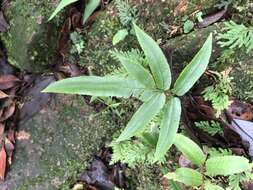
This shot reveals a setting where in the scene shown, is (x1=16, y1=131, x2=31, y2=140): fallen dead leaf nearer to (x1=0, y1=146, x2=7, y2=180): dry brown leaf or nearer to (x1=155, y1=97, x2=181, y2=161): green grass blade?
(x1=0, y1=146, x2=7, y2=180): dry brown leaf

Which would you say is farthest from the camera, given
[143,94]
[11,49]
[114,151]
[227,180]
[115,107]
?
[11,49]

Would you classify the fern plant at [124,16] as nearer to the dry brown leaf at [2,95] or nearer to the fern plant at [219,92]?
the fern plant at [219,92]

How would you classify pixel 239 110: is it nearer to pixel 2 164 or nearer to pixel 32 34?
pixel 32 34

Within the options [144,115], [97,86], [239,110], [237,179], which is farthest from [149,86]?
[237,179]

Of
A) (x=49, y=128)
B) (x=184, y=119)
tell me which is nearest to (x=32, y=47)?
(x=49, y=128)

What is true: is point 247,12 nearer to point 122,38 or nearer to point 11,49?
point 122,38

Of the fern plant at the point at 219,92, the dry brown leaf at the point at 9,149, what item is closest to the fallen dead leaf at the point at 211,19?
the fern plant at the point at 219,92

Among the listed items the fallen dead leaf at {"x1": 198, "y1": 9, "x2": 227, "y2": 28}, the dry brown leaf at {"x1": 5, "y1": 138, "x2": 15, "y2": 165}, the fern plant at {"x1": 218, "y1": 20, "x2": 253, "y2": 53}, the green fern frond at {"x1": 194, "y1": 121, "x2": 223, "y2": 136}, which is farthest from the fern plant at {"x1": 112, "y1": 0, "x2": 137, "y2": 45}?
the dry brown leaf at {"x1": 5, "y1": 138, "x2": 15, "y2": 165}
